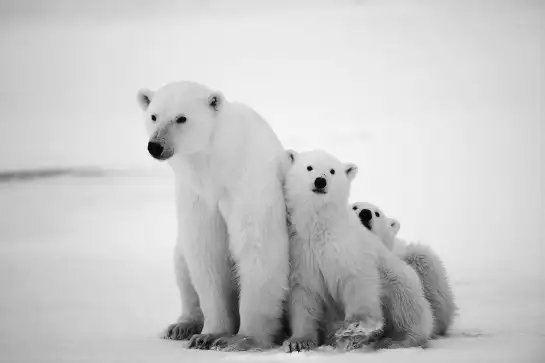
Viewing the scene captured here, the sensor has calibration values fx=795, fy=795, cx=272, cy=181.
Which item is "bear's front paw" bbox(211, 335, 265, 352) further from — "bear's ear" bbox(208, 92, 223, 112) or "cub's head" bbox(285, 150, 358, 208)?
"bear's ear" bbox(208, 92, 223, 112)

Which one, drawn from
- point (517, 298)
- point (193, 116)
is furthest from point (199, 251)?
point (517, 298)

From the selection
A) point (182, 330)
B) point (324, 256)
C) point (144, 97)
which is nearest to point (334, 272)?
point (324, 256)

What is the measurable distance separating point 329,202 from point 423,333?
1230 mm

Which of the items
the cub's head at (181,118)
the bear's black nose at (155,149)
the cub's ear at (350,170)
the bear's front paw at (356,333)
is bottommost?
the bear's front paw at (356,333)

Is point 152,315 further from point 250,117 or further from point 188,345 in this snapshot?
point 250,117

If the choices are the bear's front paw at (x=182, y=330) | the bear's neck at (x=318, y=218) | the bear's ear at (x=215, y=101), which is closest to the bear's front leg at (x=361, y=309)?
the bear's neck at (x=318, y=218)

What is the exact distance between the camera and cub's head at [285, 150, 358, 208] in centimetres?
608

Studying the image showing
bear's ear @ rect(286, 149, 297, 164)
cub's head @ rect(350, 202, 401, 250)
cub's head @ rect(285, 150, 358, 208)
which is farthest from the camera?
cub's head @ rect(350, 202, 401, 250)

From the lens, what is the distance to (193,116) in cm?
587

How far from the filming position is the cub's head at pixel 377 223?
22.5ft

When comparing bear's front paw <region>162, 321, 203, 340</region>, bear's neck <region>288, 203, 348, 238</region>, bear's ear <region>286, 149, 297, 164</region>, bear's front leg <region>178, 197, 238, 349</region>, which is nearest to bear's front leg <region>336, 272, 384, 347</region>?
bear's neck <region>288, 203, 348, 238</region>

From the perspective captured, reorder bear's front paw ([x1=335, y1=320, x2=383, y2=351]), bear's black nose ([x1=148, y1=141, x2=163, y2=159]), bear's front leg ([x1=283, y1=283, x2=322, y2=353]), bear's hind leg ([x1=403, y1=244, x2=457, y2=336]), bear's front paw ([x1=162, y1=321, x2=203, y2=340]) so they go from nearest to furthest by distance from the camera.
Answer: bear's black nose ([x1=148, y1=141, x2=163, y2=159]) < bear's front paw ([x1=335, y1=320, x2=383, y2=351]) < bear's front leg ([x1=283, y1=283, x2=322, y2=353]) < bear's front paw ([x1=162, y1=321, x2=203, y2=340]) < bear's hind leg ([x1=403, y1=244, x2=457, y2=336])

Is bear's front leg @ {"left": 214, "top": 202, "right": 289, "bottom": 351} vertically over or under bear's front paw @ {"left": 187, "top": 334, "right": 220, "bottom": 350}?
over

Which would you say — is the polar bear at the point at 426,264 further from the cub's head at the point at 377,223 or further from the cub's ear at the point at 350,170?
the cub's ear at the point at 350,170
